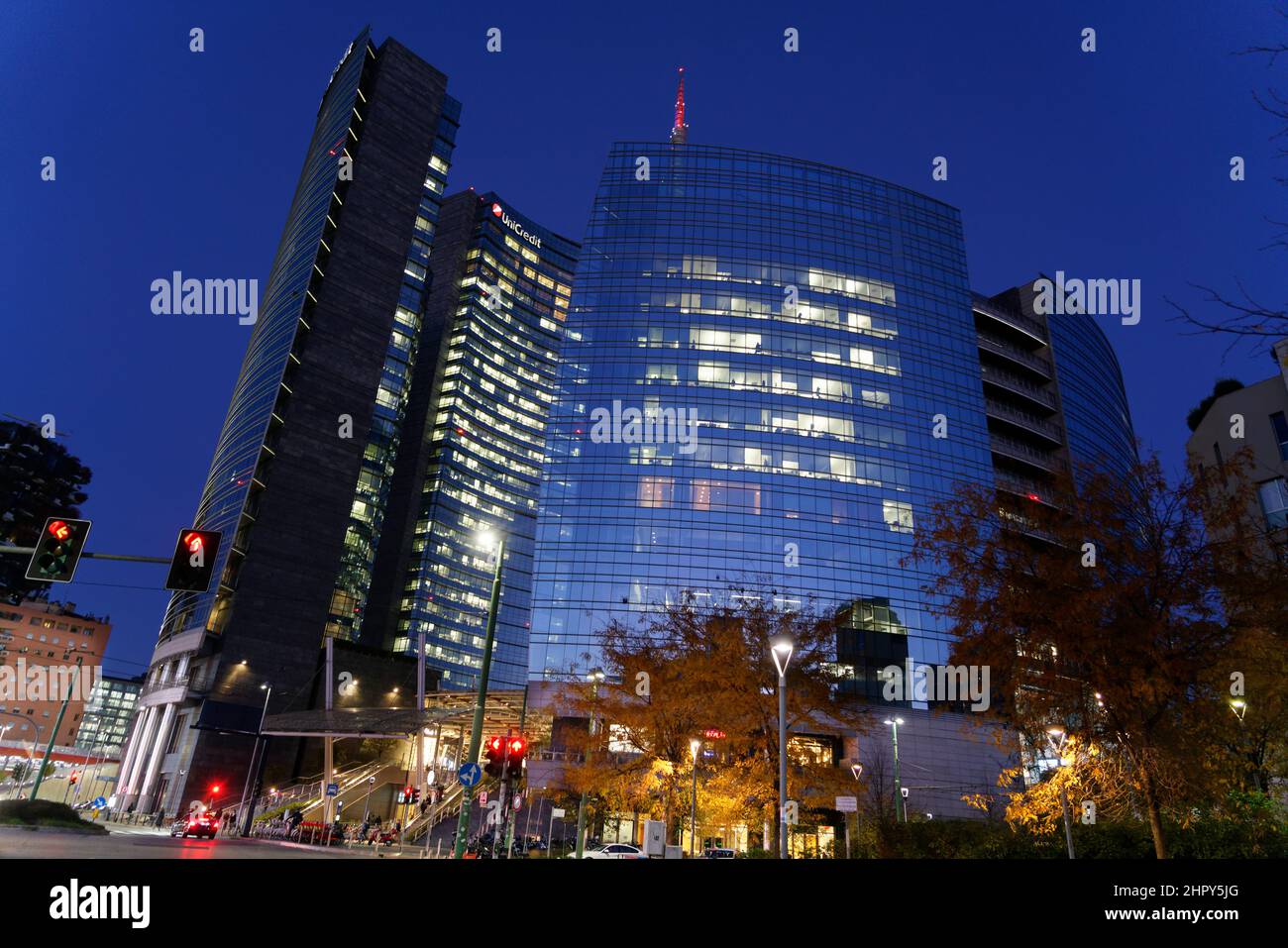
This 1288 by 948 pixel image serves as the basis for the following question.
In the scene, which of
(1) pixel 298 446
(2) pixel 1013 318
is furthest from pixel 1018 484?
(1) pixel 298 446

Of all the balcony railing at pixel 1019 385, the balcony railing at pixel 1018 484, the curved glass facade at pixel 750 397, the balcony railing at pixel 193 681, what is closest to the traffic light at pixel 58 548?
the curved glass facade at pixel 750 397

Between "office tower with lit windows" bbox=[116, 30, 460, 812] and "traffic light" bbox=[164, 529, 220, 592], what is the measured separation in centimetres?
5961

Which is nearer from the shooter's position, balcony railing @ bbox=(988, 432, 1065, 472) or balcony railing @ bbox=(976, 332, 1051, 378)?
balcony railing @ bbox=(988, 432, 1065, 472)

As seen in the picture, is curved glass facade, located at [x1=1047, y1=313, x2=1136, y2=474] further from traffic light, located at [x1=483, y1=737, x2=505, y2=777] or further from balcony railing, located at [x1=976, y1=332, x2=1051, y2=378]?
traffic light, located at [x1=483, y1=737, x2=505, y2=777]

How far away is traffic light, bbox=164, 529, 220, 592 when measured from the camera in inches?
717

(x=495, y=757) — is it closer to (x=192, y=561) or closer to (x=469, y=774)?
(x=469, y=774)

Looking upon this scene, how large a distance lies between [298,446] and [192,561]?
8910 cm

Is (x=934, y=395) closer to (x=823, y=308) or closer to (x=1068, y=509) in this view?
(x=823, y=308)

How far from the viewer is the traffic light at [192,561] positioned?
1822 cm

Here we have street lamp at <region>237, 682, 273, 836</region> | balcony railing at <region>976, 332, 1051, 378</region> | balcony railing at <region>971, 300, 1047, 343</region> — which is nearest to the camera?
street lamp at <region>237, 682, 273, 836</region>

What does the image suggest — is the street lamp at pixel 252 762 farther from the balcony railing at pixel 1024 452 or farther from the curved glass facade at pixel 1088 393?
the curved glass facade at pixel 1088 393

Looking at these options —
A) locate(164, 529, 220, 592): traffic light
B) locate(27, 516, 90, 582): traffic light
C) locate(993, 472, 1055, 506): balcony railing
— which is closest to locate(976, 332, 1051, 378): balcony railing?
locate(993, 472, 1055, 506): balcony railing
